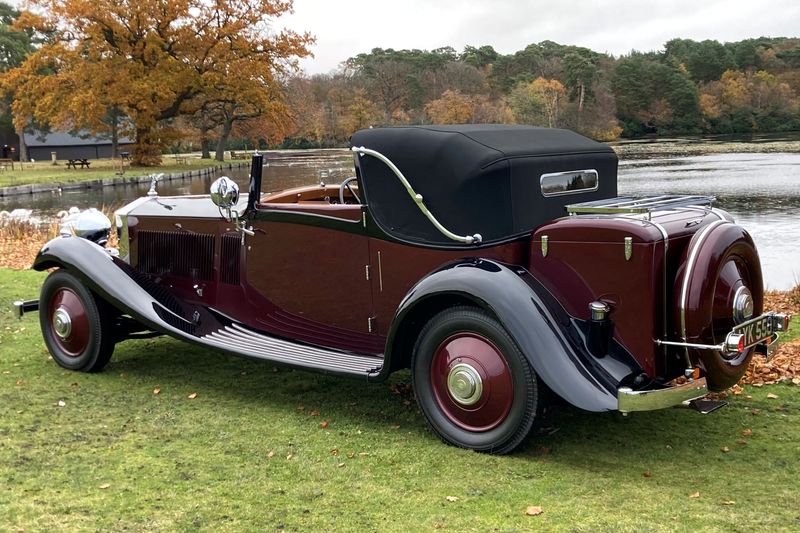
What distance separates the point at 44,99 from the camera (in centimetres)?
3819

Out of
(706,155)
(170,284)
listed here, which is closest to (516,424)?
(170,284)

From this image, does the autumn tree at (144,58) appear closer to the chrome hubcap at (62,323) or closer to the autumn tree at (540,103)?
the autumn tree at (540,103)

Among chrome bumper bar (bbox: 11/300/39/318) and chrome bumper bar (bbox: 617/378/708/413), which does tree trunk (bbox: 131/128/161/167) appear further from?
chrome bumper bar (bbox: 617/378/708/413)

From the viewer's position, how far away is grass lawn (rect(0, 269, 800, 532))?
3.18 meters

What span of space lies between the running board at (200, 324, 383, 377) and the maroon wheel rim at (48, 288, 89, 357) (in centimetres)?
113

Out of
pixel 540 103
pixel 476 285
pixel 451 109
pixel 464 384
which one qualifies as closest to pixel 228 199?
pixel 476 285

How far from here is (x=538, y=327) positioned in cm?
361

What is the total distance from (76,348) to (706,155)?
37.7 meters

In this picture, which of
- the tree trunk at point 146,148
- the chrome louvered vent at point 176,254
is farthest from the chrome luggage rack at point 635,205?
the tree trunk at point 146,148

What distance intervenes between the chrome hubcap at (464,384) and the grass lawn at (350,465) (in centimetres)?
27

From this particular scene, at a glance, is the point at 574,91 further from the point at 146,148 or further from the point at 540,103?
the point at 146,148

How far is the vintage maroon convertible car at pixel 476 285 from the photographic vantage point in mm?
3588

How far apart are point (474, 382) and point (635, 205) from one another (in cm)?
126

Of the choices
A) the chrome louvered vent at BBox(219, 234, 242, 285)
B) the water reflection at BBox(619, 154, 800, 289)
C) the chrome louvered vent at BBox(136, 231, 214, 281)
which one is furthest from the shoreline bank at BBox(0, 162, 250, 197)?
the chrome louvered vent at BBox(219, 234, 242, 285)
